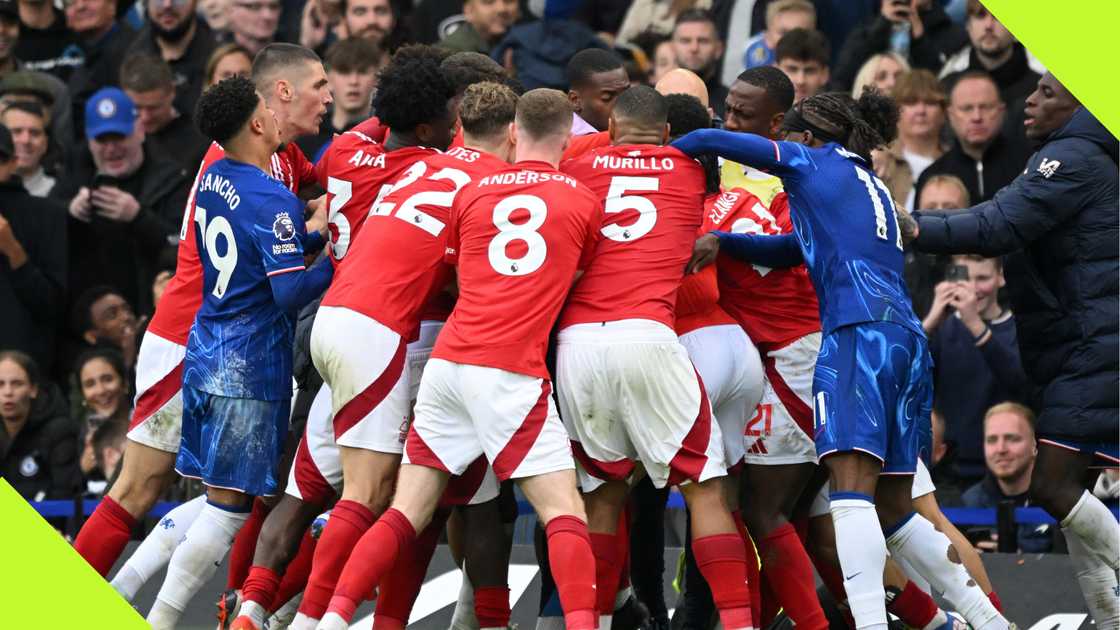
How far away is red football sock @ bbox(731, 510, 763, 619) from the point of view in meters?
9.07

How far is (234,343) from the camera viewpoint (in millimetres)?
9109

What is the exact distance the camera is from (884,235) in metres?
8.71

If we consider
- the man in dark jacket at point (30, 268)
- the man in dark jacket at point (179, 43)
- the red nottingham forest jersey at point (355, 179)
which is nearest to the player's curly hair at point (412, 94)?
the red nottingham forest jersey at point (355, 179)

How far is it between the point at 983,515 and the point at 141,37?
7583 mm

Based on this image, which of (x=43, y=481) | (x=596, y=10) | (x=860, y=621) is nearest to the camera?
(x=860, y=621)

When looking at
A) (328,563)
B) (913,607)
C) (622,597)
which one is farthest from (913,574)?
(328,563)

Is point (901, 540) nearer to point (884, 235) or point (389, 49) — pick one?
point (884, 235)

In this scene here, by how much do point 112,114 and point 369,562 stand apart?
657 cm

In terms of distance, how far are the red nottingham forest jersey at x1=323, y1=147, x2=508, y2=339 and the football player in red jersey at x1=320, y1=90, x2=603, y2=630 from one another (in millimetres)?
222

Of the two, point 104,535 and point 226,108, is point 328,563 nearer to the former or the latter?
point 104,535

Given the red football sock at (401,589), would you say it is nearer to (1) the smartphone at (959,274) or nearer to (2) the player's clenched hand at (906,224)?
(2) the player's clenched hand at (906,224)

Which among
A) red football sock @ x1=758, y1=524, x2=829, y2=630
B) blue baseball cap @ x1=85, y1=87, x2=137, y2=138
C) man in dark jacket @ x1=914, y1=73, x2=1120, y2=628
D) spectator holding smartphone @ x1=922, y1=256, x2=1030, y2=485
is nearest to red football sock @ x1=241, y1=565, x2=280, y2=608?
red football sock @ x1=758, y1=524, x2=829, y2=630

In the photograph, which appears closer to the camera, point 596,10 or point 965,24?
point 965,24

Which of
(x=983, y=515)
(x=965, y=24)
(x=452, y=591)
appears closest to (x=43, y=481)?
(x=452, y=591)
